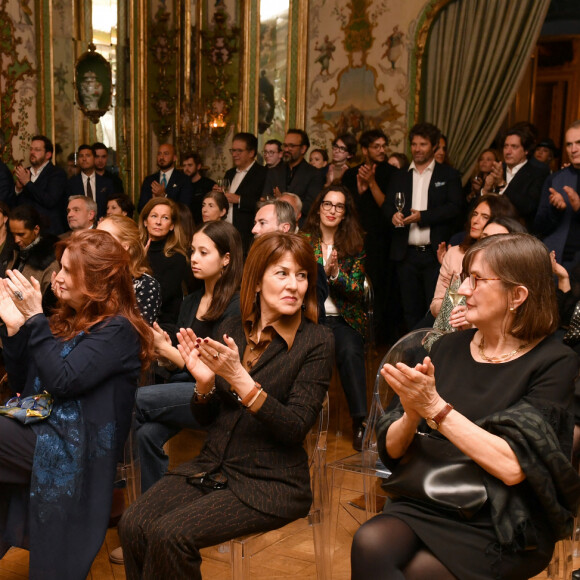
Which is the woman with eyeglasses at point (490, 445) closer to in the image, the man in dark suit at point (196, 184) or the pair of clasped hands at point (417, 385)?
the pair of clasped hands at point (417, 385)

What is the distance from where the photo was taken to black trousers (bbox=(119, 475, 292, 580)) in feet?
7.29

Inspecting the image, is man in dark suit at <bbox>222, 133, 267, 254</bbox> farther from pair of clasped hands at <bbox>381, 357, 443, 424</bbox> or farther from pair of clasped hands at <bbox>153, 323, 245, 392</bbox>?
pair of clasped hands at <bbox>381, 357, 443, 424</bbox>

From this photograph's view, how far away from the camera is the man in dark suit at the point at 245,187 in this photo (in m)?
6.66

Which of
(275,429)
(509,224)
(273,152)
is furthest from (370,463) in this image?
(273,152)

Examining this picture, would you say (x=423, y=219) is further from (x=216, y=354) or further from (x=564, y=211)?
(x=216, y=354)

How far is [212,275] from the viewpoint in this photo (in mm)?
3578

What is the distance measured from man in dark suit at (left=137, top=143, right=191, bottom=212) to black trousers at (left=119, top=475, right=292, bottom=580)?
17.1 ft

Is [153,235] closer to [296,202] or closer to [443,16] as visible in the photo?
[296,202]

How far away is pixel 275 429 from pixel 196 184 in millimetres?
5726

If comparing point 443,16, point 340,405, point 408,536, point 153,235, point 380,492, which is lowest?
point 340,405

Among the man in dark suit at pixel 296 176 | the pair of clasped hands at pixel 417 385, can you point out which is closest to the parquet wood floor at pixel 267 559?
the pair of clasped hands at pixel 417 385

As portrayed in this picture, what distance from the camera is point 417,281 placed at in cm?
573

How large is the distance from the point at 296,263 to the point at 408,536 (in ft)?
3.03

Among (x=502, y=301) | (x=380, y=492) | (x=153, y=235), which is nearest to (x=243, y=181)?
(x=153, y=235)
